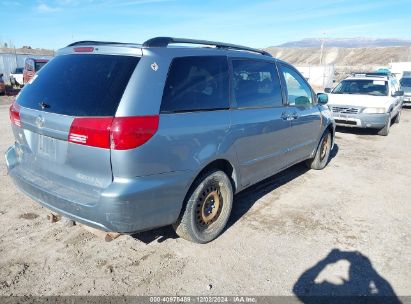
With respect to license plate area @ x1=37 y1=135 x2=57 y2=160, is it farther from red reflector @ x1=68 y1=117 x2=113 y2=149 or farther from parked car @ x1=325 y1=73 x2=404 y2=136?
parked car @ x1=325 y1=73 x2=404 y2=136

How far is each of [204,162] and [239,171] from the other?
2.49 ft

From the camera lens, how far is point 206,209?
3.55 meters

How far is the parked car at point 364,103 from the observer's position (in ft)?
31.4

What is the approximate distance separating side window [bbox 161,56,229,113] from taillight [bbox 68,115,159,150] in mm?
284

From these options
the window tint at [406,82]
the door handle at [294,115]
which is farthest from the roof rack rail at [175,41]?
the window tint at [406,82]

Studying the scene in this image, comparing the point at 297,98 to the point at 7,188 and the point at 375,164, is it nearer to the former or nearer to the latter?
the point at 375,164

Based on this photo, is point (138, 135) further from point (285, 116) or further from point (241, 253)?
point (285, 116)

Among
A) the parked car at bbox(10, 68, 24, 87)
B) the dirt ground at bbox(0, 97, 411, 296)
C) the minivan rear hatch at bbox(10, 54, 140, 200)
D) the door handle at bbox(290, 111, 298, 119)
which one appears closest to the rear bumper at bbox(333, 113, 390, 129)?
the dirt ground at bbox(0, 97, 411, 296)

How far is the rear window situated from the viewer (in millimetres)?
2639

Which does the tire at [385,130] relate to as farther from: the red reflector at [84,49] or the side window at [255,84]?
the red reflector at [84,49]

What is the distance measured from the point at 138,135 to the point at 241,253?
1655 mm

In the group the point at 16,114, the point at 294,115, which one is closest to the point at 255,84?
the point at 294,115

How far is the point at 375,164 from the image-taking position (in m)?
6.97

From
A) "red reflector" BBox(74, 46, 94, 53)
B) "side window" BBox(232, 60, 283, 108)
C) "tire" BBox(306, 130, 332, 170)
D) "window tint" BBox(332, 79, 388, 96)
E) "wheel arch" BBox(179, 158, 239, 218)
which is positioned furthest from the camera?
"window tint" BBox(332, 79, 388, 96)
